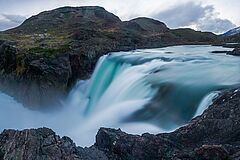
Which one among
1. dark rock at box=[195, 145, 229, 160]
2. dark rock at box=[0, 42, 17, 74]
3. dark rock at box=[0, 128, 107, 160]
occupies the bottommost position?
dark rock at box=[0, 128, 107, 160]

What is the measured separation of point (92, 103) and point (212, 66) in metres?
9.47

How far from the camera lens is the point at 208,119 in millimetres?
11258

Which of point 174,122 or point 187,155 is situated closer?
point 187,155

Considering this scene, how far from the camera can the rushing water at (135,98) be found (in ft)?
56.8

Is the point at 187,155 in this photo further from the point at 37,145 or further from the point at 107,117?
the point at 107,117

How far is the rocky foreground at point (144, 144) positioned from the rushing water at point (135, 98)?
178 inches

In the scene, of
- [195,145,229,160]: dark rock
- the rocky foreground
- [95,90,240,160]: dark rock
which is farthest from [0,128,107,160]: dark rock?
[195,145,229,160]: dark rock

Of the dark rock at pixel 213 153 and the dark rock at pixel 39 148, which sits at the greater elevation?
the dark rock at pixel 213 153

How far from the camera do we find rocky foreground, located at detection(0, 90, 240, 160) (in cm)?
913

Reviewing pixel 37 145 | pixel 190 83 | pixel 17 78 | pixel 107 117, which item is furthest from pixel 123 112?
pixel 17 78

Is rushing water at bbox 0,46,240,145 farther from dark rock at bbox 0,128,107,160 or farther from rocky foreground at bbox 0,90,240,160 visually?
dark rock at bbox 0,128,107,160

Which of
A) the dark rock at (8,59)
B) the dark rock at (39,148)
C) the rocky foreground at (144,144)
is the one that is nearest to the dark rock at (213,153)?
the rocky foreground at (144,144)

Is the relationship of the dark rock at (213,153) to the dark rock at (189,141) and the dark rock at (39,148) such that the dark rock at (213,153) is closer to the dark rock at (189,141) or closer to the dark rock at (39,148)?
the dark rock at (189,141)

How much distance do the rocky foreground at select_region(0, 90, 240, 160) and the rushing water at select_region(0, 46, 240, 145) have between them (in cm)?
452
